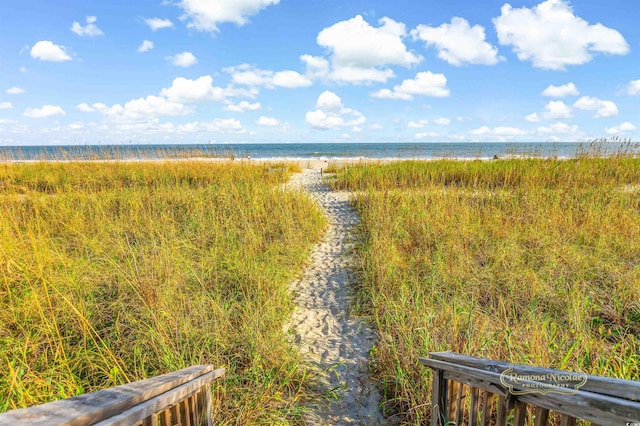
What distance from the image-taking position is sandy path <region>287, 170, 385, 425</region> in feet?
7.89

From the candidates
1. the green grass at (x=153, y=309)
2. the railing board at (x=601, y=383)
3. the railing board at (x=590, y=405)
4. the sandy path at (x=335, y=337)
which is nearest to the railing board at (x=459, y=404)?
the railing board at (x=601, y=383)

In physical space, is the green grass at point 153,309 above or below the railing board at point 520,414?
below

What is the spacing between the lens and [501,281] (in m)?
3.71

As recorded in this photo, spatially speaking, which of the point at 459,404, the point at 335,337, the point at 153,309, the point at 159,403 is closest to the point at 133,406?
the point at 159,403

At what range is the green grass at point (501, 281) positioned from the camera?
95.7 inches

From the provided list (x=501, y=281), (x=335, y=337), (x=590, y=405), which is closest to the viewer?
(x=590, y=405)

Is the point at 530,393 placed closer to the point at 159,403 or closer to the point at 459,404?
the point at 459,404

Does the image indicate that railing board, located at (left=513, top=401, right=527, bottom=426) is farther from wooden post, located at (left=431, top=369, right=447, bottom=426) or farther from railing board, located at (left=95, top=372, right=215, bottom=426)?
railing board, located at (left=95, top=372, right=215, bottom=426)

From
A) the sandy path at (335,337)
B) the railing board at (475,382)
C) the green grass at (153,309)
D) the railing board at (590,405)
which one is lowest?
the sandy path at (335,337)

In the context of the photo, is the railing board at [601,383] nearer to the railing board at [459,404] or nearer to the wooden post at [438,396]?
the railing board at [459,404]

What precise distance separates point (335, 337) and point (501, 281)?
2.14 m

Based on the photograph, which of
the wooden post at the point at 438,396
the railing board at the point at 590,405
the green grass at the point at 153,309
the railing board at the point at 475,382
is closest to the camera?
the railing board at the point at 590,405

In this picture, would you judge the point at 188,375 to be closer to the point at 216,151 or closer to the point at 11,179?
the point at 216,151

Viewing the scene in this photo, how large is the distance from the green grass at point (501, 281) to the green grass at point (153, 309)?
1030 millimetres
